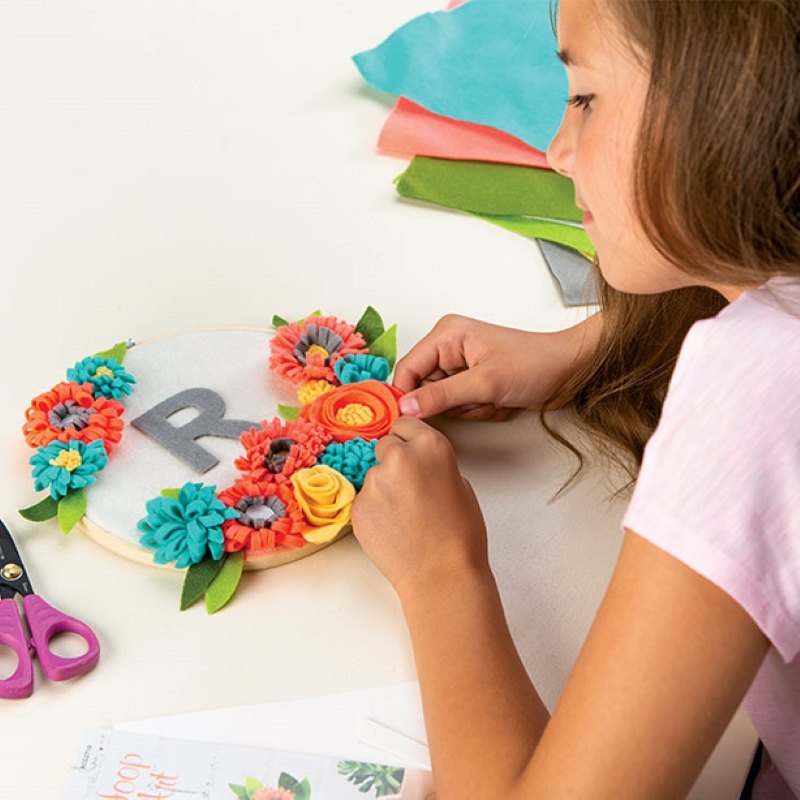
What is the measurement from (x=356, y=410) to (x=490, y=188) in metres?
0.38

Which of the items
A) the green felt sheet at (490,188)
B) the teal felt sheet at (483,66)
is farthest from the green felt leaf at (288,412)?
the teal felt sheet at (483,66)

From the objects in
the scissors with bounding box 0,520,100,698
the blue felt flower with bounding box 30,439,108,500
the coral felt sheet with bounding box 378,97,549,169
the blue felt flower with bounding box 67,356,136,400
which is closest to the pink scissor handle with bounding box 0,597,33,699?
the scissors with bounding box 0,520,100,698

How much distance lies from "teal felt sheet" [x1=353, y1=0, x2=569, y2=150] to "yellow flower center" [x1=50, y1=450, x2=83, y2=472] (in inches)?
23.5

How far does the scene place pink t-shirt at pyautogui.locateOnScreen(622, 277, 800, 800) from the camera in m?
0.56

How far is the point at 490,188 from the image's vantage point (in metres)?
1.18

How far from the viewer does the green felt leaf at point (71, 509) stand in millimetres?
818

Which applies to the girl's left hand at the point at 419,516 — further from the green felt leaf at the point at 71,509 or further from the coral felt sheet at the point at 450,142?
the coral felt sheet at the point at 450,142

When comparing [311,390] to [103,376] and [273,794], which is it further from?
[273,794]

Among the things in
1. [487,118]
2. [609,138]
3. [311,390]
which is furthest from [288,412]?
[487,118]

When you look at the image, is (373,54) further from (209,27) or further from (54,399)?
(54,399)

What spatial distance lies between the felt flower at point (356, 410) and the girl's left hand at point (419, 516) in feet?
0.14

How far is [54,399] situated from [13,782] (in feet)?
1.02

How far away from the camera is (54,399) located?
90 centimetres

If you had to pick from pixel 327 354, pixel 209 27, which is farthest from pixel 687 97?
pixel 209 27
